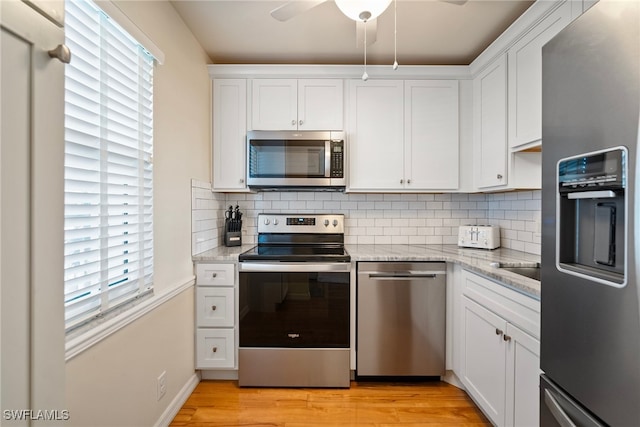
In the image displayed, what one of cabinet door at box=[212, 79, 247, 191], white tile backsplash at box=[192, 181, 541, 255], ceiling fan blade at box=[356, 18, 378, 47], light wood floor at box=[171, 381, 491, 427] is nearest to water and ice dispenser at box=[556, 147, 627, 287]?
ceiling fan blade at box=[356, 18, 378, 47]

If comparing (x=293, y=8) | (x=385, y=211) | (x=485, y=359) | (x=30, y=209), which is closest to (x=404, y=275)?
(x=485, y=359)

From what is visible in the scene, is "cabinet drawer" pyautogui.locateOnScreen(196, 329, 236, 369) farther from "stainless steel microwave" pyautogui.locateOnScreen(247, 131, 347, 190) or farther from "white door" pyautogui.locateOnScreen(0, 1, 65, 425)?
"white door" pyautogui.locateOnScreen(0, 1, 65, 425)

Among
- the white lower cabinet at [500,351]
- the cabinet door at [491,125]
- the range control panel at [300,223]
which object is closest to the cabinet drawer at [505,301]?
the white lower cabinet at [500,351]

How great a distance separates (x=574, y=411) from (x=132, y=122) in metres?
1.98

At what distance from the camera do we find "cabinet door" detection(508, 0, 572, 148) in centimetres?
158

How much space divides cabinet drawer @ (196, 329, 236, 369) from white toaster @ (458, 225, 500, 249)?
1944 millimetres

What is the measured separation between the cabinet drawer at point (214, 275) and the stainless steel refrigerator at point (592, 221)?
1.77 meters

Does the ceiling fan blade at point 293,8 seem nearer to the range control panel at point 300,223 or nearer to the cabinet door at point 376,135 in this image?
the cabinet door at point 376,135

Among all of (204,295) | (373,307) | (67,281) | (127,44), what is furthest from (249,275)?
(127,44)

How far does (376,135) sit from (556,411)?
76.4 inches

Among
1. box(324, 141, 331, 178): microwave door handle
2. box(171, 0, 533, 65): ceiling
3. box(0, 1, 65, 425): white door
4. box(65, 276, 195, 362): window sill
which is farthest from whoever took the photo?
box(324, 141, 331, 178): microwave door handle

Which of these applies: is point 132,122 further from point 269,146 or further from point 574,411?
point 574,411

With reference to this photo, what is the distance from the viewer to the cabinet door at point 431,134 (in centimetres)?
238

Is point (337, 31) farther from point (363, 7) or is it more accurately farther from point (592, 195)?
point (592, 195)
